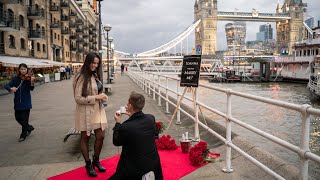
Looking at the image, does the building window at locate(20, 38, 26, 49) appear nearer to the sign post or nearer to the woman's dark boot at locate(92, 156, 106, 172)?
the sign post

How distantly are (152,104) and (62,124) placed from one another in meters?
4.45

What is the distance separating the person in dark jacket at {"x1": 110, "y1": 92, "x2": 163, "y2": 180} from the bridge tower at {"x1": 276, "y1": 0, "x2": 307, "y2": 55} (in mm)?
158806

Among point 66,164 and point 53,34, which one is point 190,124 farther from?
point 53,34

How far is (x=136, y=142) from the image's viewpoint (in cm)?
352

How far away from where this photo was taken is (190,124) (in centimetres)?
837

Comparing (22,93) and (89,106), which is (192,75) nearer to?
(89,106)

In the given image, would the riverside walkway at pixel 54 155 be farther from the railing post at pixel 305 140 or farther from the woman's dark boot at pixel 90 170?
the railing post at pixel 305 140

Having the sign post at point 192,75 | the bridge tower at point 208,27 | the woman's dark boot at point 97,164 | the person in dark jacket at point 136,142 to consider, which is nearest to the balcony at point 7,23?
the sign post at point 192,75

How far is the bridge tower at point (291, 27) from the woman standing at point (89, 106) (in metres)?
158

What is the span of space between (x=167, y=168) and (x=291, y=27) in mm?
165267

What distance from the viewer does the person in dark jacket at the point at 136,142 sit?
3510mm

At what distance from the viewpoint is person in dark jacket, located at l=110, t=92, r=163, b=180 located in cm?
351

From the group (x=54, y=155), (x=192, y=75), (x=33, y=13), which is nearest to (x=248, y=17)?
(x=33, y=13)

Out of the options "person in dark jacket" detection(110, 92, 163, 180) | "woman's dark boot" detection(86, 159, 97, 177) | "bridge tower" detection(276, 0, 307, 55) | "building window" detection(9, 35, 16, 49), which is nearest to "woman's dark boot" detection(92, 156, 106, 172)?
"woman's dark boot" detection(86, 159, 97, 177)
